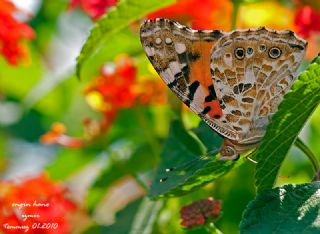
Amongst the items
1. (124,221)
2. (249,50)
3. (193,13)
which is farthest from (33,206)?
(249,50)

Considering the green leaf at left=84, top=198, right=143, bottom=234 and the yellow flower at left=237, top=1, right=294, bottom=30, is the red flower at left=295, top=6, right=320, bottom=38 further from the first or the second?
the green leaf at left=84, top=198, right=143, bottom=234

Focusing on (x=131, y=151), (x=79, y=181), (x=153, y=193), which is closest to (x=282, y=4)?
(x=131, y=151)

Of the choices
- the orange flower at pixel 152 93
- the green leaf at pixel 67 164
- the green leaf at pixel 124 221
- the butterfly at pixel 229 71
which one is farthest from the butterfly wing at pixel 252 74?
the green leaf at pixel 67 164

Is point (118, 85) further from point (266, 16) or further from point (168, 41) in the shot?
point (168, 41)

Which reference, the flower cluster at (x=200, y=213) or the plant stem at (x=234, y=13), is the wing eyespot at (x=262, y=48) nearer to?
the flower cluster at (x=200, y=213)

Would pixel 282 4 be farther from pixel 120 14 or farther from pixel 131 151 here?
pixel 120 14

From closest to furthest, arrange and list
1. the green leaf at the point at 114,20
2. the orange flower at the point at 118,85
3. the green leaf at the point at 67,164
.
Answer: the green leaf at the point at 114,20, the orange flower at the point at 118,85, the green leaf at the point at 67,164
